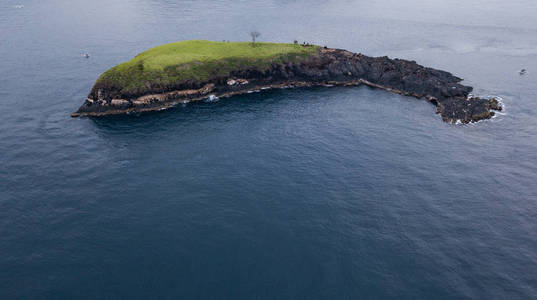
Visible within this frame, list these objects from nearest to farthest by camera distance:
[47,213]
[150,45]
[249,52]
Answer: [47,213] → [249,52] → [150,45]

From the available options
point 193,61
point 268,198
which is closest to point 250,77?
point 193,61

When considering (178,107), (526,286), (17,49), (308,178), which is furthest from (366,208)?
(17,49)

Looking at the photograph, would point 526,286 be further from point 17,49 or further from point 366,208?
point 17,49

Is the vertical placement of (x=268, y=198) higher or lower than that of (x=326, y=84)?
lower

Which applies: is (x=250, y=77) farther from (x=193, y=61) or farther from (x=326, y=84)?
(x=326, y=84)

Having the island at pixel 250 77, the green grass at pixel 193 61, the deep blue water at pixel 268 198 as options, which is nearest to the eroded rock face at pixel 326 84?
the island at pixel 250 77

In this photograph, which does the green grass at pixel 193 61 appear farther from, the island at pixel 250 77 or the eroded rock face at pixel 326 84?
the eroded rock face at pixel 326 84

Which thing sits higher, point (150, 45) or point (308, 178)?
point (150, 45)

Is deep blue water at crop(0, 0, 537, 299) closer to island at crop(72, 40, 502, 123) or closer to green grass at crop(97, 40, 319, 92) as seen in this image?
island at crop(72, 40, 502, 123)
